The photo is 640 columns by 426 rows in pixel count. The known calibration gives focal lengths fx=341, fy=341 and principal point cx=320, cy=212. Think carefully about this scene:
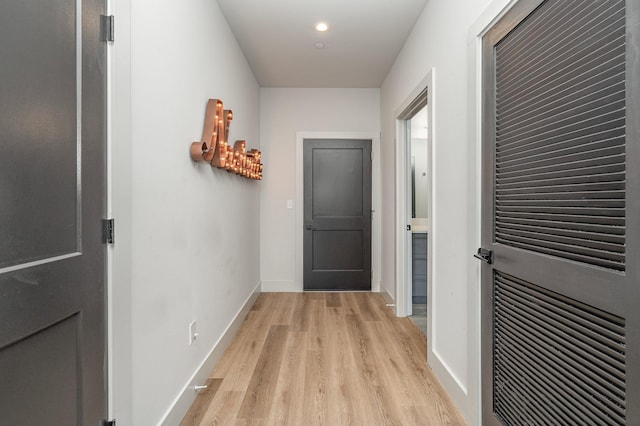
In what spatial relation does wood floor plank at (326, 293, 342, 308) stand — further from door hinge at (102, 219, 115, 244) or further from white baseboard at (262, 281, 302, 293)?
door hinge at (102, 219, 115, 244)

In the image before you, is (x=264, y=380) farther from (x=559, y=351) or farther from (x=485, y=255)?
(x=559, y=351)

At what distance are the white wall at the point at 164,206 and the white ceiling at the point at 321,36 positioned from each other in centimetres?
37

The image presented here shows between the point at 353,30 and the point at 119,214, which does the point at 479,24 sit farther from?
the point at 119,214

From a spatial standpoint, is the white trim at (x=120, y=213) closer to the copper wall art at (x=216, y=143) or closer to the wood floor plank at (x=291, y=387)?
the copper wall art at (x=216, y=143)

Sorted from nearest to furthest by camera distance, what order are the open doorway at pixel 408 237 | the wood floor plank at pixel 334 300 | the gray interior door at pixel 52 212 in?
the gray interior door at pixel 52 212 → the open doorway at pixel 408 237 → the wood floor plank at pixel 334 300

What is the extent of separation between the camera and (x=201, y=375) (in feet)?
6.98

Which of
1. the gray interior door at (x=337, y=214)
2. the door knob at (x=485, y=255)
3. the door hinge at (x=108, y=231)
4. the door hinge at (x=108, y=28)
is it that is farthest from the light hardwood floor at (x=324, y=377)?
the door hinge at (x=108, y=28)

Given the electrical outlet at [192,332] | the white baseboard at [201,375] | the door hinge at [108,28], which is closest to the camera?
the door hinge at [108,28]

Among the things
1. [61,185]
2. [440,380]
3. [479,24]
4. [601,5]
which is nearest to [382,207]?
[440,380]

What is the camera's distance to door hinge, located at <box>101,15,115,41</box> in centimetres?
120

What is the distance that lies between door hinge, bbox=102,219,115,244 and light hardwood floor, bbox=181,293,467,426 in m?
1.15

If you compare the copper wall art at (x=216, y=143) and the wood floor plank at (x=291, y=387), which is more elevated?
the copper wall art at (x=216, y=143)

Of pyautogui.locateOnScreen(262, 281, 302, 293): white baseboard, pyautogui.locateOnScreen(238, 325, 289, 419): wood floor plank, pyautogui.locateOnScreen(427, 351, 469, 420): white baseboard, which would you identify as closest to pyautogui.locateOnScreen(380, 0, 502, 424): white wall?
pyautogui.locateOnScreen(427, 351, 469, 420): white baseboard

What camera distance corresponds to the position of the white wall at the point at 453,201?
1.76 meters
